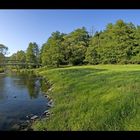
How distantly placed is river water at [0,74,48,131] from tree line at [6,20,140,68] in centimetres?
48

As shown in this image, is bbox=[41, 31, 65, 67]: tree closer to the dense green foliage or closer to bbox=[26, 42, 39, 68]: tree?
bbox=[26, 42, 39, 68]: tree

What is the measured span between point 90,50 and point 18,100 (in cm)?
149

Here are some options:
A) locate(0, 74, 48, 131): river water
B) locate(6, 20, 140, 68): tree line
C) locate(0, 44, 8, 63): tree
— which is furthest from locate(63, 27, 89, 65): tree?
locate(0, 44, 8, 63): tree

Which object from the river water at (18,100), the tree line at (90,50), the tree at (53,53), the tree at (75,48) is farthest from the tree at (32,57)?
the tree at (75,48)

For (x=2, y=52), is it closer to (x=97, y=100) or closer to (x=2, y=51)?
(x=2, y=51)

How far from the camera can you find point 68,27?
17.8 feet

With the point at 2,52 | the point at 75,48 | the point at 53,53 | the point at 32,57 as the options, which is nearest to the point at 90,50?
the point at 75,48

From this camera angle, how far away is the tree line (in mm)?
5840

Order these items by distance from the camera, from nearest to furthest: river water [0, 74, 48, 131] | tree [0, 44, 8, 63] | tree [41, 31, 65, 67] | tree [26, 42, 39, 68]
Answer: tree [0, 44, 8, 63] < tree [26, 42, 39, 68] < river water [0, 74, 48, 131] < tree [41, 31, 65, 67]

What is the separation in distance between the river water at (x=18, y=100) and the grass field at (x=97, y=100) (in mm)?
310

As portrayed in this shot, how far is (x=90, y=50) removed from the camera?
5949 mm
